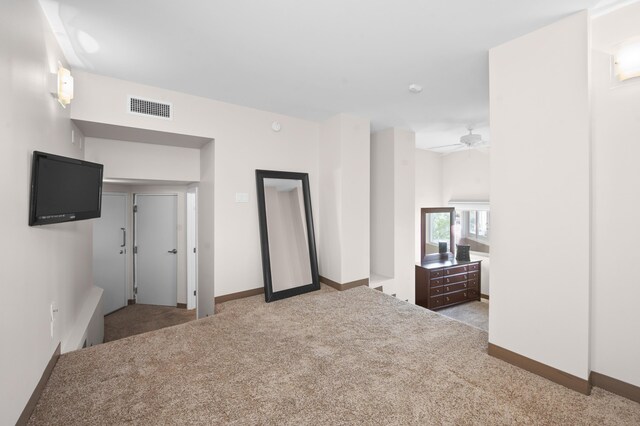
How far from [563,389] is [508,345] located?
0.38 meters

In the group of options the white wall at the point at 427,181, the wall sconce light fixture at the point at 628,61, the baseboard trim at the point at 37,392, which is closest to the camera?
the baseboard trim at the point at 37,392

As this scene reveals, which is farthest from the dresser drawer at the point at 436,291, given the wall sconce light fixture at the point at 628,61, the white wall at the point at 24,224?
the white wall at the point at 24,224

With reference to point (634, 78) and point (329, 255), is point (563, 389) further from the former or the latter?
point (329, 255)

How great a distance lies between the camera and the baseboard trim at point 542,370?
183cm

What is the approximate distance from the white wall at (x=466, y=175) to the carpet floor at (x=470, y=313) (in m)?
2.17

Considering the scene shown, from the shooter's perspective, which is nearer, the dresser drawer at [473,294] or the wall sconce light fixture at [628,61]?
the wall sconce light fixture at [628,61]

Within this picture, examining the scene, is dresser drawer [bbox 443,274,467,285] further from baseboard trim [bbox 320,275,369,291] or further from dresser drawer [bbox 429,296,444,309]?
baseboard trim [bbox 320,275,369,291]

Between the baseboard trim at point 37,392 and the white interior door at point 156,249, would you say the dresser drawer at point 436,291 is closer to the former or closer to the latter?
the white interior door at point 156,249

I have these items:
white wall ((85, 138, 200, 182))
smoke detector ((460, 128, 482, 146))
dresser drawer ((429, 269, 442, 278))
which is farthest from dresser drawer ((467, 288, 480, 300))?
white wall ((85, 138, 200, 182))

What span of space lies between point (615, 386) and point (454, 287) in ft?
12.6

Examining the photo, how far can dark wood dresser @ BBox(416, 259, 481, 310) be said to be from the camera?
5.25m

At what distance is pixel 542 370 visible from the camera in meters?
2.00

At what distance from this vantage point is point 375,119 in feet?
13.8

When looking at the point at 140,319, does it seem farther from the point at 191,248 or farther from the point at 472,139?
the point at 472,139
